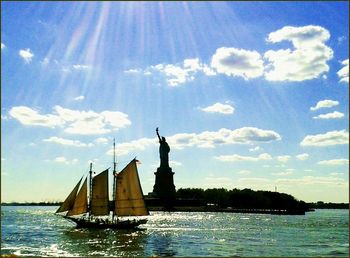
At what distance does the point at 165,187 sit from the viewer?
15075 centimetres

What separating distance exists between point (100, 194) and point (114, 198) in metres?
2.32

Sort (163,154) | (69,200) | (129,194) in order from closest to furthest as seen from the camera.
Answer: (129,194) → (69,200) → (163,154)

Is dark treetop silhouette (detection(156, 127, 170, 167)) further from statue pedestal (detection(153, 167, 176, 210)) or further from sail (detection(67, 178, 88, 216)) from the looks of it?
sail (detection(67, 178, 88, 216))

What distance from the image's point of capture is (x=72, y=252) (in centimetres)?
4894

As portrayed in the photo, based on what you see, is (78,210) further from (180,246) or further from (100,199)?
(180,246)

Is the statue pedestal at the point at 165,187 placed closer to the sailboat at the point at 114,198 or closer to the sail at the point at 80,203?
the sailboat at the point at 114,198

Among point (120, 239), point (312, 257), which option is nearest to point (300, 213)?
point (120, 239)

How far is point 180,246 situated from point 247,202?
141400mm

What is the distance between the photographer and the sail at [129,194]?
247ft

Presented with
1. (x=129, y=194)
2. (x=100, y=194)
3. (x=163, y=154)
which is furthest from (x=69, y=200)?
(x=163, y=154)

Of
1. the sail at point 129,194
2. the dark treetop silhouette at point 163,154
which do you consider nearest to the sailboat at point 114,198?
the sail at point 129,194

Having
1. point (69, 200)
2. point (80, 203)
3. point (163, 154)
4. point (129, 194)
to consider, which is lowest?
point (80, 203)

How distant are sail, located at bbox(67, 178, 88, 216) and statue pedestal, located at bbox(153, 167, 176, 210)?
223ft

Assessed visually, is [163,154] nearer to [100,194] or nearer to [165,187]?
[165,187]
